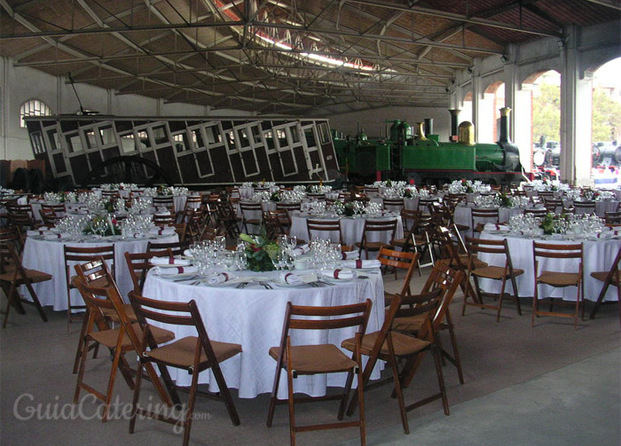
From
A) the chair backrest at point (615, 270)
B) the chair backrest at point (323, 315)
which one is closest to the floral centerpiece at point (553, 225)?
the chair backrest at point (615, 270)

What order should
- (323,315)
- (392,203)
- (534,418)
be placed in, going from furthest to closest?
(392,203), (534,418), (323,315)

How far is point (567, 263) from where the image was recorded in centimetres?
650

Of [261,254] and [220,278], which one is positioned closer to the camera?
[220,278]

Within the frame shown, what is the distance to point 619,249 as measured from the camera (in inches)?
245

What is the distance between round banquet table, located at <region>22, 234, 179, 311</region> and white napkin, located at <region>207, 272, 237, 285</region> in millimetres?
2278

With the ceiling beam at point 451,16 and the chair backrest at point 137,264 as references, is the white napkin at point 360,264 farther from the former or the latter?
the ceiling beam at point 451,16

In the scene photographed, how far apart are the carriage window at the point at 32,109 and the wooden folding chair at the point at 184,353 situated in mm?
22037

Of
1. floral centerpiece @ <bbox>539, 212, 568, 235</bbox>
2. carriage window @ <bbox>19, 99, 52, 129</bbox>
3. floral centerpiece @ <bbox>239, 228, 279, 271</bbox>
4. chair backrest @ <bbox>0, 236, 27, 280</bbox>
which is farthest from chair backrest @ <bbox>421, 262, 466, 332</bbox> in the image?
carriage window @ <bbox>19, 99, 52, 129</bbox>

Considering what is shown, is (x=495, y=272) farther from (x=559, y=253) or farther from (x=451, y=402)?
(x=451, y=402)

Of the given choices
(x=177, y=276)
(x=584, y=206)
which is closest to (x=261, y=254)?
(x=177, y=276)

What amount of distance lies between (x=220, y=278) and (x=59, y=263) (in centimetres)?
295

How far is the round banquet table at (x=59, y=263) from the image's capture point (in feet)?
20.5

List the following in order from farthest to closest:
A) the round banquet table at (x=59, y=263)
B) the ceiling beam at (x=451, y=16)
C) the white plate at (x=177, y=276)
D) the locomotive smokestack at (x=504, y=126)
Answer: the locomotive smokestack at (x=504, y=126) < the ceiling beam at (x=451, y=16) < the round banquet table at (x=59, y=263) < the white plate at (x=177, y=276)

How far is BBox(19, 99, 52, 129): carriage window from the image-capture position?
23.0m
